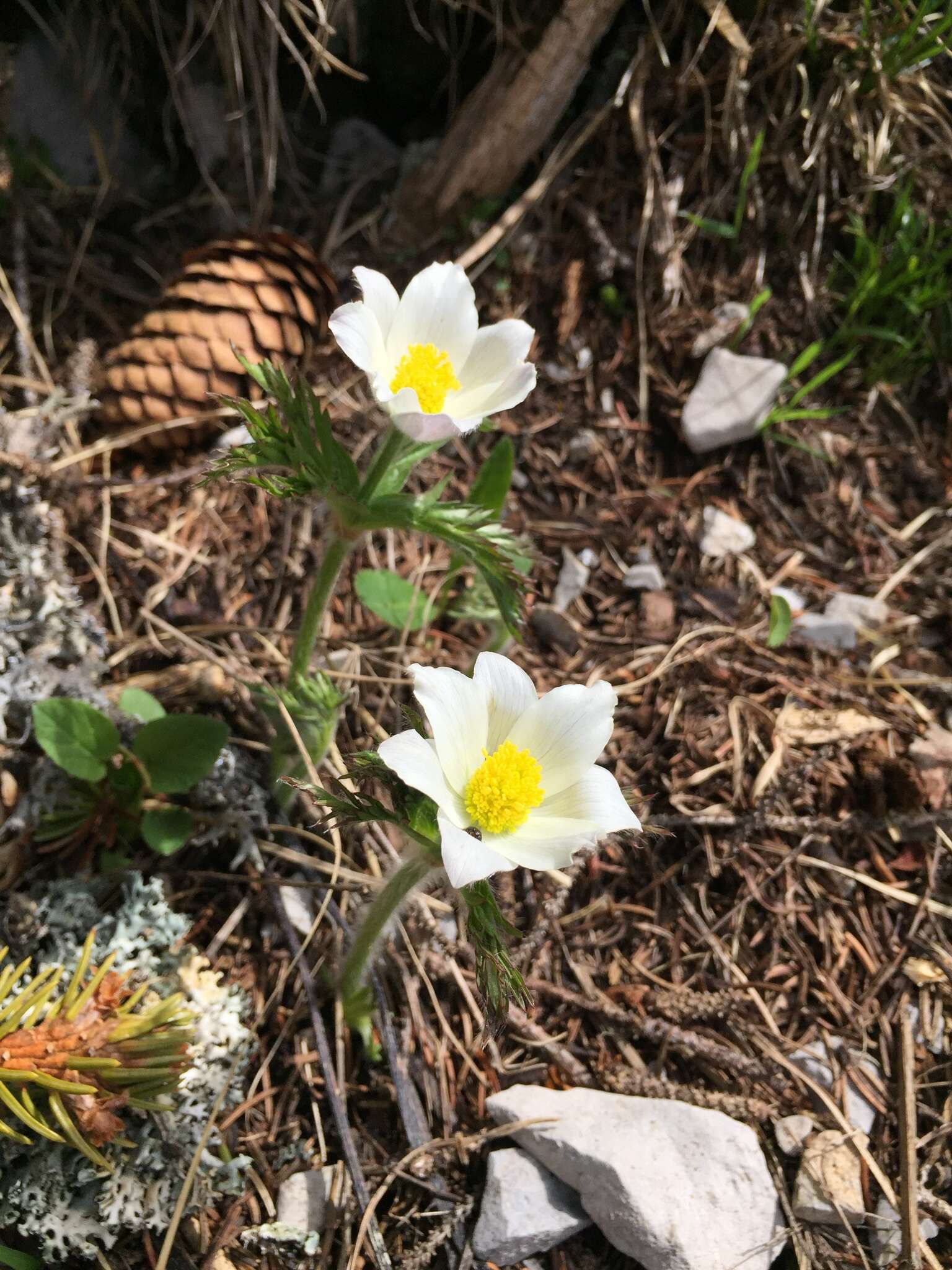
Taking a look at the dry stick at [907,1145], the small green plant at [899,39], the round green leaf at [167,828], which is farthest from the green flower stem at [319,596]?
the small green plant at [899,39]

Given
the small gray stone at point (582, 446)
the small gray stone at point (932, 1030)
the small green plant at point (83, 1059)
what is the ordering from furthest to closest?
the small gray stone at point (582, 446), the small gray stone at point (932, 1030), the small green plant at point (83, 1059)

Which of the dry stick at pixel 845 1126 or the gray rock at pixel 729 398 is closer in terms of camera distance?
the dry stick at pixel 845 1126

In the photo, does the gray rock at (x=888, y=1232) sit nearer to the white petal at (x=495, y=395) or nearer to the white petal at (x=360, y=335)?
the white petal at (x=495, y=395)

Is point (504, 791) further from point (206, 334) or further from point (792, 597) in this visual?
point (206, 334)

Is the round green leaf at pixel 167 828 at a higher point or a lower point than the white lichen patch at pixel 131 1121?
higher

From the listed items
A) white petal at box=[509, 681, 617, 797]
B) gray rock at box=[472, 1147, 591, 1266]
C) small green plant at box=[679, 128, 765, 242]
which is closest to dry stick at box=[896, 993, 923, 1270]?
gray rock at box=[472, 1147, 591, 1266]

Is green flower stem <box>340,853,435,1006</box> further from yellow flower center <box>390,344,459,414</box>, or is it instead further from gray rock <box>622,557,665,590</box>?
gray rock <box>622,557,665,590</box>

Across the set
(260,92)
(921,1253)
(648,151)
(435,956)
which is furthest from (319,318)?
(921,1253)
